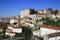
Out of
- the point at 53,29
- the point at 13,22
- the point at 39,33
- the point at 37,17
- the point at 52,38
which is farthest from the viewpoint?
the point at 13,22

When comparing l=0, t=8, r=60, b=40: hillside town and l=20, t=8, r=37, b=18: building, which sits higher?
l=20, t=8, r=37, b=18: building

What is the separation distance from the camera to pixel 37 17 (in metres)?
29.3

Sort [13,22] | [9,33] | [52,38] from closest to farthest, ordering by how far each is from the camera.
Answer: [52,38] → [9,33] → [13,22]

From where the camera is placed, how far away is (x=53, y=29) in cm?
1303

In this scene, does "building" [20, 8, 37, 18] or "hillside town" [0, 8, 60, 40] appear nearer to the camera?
"hillside town" [0, 8, 60, 40]

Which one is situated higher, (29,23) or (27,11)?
(27,11)

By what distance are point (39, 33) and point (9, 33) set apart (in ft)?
22.5

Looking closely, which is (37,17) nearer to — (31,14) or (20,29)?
(31,14)

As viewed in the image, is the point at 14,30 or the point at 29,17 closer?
the point at 14,30

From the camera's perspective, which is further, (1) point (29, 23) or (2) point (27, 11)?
(2) point (27, 11)

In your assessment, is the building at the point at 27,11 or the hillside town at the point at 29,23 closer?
the hillside town at the point at 29,23

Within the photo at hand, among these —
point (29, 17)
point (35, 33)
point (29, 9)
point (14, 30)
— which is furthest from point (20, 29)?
point (29, 9)

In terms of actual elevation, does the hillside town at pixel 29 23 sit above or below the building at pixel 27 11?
below

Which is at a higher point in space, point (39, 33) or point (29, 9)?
point (29, 9)
